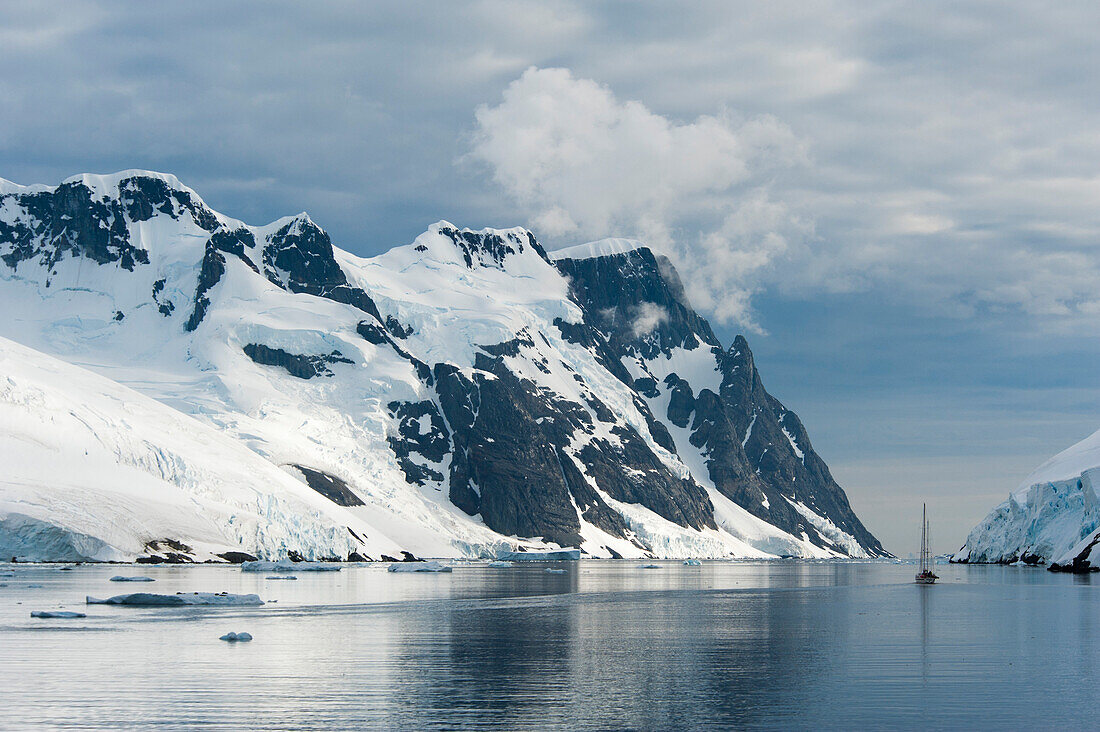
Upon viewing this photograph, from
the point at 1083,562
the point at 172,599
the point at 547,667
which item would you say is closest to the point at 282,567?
the point at 172,599

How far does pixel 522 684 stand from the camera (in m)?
47.9

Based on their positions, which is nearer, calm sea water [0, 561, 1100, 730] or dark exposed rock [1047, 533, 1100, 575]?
calm sea water [0, 561, 1100, 730]

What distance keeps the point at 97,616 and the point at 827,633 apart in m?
50.4

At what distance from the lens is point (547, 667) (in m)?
54.1

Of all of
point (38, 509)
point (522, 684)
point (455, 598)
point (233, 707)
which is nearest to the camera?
point (233, 707)

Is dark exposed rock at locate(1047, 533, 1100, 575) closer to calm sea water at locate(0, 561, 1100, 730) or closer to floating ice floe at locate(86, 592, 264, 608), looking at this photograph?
calm sea water at locate(0, 561, 1100, 730)

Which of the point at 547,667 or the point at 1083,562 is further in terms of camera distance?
the point at 1083,562

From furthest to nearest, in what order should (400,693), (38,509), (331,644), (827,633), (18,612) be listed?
(38,509), (18,612), (827,633), (331,644), (400,693)

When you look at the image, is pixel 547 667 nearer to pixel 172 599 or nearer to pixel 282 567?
pixel 172 599

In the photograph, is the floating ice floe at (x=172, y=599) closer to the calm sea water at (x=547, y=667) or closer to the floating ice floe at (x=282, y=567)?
the calm sea water at (x=547, y=667)

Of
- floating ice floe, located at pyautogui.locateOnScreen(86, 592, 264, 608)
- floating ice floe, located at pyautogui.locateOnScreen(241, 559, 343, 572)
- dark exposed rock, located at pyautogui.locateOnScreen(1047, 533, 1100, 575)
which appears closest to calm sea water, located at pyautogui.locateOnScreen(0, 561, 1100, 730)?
floating ice floe, located at pyautogui.locateOnScreen(86, 592, 264, 608)

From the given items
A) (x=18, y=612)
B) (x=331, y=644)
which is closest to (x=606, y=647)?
(x=331, y=644)

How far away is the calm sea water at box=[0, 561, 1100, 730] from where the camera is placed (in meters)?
39.8

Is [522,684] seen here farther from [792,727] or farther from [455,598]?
[455,598]
